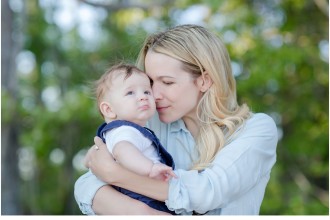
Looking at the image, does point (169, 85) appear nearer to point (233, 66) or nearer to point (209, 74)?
point (209, 74)

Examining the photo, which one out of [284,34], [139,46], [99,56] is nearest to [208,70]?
[139,46]

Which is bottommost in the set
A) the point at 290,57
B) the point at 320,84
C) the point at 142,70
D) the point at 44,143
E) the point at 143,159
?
the point at 44,143

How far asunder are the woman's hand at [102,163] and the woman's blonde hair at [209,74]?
14.6 inches

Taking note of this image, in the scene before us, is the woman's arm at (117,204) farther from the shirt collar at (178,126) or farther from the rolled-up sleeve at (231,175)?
the shirt collar at (178,126)

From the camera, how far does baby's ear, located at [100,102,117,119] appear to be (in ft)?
8.39

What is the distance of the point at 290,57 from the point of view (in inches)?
298

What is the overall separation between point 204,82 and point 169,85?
0.16m

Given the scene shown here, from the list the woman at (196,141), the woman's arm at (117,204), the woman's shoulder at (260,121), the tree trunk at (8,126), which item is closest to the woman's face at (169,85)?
the woman at (196,141)

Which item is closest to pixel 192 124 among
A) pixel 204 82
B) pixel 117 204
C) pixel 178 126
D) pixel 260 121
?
pixel 178 126

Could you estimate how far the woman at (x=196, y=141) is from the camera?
94.1 inches

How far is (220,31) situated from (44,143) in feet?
12.5

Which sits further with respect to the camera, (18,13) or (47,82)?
(47,82)

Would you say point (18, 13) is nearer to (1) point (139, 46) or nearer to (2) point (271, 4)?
(2) point (271, 4)

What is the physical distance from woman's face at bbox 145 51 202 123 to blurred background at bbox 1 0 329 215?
4584 millimetres
